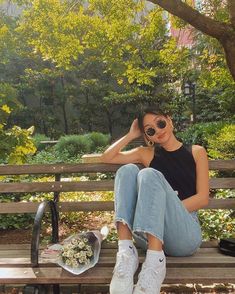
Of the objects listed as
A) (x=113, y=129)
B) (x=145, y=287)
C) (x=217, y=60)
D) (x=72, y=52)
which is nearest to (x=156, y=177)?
(x=145, y=287)

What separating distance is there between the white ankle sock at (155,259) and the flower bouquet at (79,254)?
0.40 m

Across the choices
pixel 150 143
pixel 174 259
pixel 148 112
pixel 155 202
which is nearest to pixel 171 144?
pixel 150 143

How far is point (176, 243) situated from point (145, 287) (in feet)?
1.55

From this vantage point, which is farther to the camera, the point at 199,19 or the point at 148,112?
the point at 199,19

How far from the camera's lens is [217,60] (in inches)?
320

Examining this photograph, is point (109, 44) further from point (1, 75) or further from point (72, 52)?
point (1, 75)

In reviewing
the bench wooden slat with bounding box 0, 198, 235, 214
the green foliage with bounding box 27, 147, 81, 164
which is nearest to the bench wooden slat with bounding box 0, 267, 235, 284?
the bench wooden slat with bounding box 0, 198, 235, 214

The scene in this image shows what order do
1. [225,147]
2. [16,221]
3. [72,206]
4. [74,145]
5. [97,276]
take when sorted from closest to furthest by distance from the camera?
[97,276] → [72,206] → [16,221] → [225,147] → [74,145]

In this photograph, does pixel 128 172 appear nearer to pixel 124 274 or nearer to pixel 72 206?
pixel 124 274

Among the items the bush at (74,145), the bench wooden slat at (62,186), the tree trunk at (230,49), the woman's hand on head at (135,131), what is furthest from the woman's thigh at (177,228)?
the bush at (74,145)

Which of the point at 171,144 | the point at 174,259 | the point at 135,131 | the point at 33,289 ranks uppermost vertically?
the point at 135,131

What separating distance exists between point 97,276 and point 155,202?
0.58 metres

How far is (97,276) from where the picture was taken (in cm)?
249

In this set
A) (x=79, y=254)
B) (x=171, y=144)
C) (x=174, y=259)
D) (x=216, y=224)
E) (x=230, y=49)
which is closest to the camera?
(x=79, y=254)
